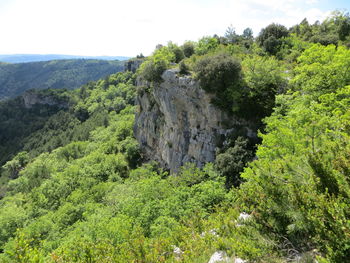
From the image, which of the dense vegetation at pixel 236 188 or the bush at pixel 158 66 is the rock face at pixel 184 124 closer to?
the bush at pixel 158 66

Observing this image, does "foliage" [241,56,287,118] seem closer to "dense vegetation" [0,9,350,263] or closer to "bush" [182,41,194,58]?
"dense vegetation" [0,9,350,263]

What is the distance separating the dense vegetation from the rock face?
154 cm

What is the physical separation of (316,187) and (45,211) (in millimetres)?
34402

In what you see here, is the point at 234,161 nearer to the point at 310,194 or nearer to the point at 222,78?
the point at 222,78

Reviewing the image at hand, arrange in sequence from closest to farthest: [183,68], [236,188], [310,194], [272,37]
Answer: [310,194], [236,188], [183,68], [272,37]

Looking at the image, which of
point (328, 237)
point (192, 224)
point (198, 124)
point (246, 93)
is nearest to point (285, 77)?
point (246, 93)

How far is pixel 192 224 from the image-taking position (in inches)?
385

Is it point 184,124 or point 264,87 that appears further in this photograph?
point 184,124

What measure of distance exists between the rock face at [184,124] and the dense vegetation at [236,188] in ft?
5.06

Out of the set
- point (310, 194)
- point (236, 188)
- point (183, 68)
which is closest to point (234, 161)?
point (236, 188)

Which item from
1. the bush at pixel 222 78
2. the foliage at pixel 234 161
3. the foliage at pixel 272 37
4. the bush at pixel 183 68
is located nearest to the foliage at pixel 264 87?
the bush at pixel 222 78

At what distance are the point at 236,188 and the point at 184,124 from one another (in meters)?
17.2

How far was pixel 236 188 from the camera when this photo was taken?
13.4m

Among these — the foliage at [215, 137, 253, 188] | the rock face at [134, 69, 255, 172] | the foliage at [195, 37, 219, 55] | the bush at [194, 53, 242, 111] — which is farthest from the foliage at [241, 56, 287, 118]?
the foliage at [195, 37, 219, 55]
